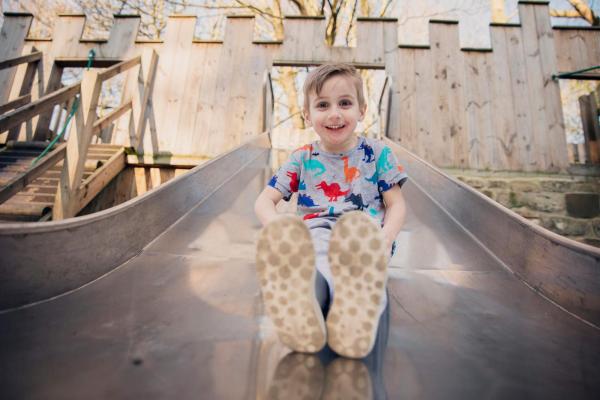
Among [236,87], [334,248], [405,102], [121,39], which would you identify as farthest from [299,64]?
[334,248]

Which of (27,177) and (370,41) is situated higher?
(370,41)

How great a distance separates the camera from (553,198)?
11.8ft

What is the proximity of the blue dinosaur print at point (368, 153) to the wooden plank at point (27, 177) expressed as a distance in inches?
107

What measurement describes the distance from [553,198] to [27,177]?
538cm

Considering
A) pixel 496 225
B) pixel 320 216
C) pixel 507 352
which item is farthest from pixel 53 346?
pixel 496 225

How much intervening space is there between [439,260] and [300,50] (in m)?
4.01

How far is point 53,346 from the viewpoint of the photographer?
69cm

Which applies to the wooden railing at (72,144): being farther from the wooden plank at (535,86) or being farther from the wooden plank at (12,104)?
the wooden plank at (535,86)

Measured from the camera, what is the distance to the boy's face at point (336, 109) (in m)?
1.14

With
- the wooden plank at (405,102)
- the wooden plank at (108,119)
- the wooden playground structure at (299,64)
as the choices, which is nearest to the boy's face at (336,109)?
the wooden plank at (108,119)

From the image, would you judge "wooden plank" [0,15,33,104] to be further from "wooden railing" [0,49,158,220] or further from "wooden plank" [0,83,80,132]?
"wooden plank" [0,83,80,132]

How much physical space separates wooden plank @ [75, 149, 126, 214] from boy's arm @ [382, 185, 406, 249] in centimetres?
307

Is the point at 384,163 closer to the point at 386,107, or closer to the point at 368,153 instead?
the point at 368,153

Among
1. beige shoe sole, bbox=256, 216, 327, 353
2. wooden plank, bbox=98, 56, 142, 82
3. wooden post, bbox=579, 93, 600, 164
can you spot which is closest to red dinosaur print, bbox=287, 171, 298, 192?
beige shoe sole, bbox=256, 216, 327, 353
